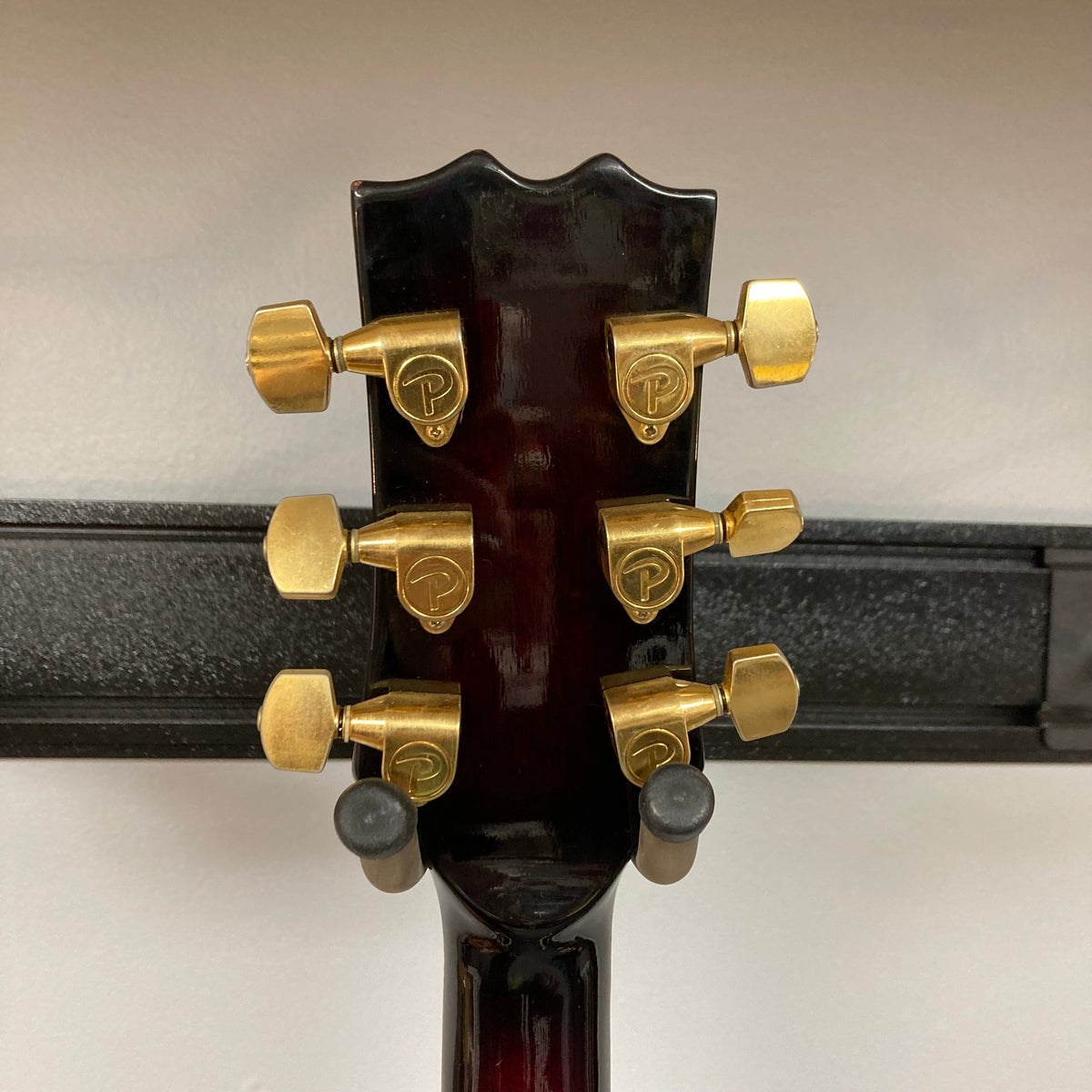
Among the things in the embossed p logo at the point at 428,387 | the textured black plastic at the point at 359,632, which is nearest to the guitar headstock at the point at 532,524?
the embossed p logo at the point at 428,387

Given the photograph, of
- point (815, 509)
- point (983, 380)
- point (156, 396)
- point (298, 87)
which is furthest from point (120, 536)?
point (983, 380)

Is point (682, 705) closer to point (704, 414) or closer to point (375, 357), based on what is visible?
point (375, 357)

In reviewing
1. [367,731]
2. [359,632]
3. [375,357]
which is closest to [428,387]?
[375,357]

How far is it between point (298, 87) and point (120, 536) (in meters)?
0.31

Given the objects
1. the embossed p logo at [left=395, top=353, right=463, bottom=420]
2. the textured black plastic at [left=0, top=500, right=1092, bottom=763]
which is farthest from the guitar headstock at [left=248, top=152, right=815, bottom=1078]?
the textured black plastic at [left=0, top=500, right=1092, bottom=763]

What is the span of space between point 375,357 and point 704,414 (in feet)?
1.08

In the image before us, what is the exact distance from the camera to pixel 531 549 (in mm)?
386

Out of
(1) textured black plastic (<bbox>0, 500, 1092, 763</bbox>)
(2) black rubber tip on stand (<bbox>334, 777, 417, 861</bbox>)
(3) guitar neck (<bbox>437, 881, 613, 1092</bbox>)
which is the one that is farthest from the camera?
(1) textured black plastic (<bbox>0, 500, 1092, 763</bbox>)

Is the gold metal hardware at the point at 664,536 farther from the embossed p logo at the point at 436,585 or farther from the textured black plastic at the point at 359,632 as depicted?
the textured black plastic at the point at 359,632

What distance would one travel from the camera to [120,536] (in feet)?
1.84

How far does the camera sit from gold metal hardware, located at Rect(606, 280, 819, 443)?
0.34 metres

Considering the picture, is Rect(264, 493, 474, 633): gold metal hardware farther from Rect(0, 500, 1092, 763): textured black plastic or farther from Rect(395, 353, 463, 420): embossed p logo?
Rect(0, 500, 1092, 763): textured black plastic

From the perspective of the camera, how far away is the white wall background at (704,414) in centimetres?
56

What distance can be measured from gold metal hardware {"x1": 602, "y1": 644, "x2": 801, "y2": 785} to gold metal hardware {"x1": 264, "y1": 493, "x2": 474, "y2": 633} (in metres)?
0.08
